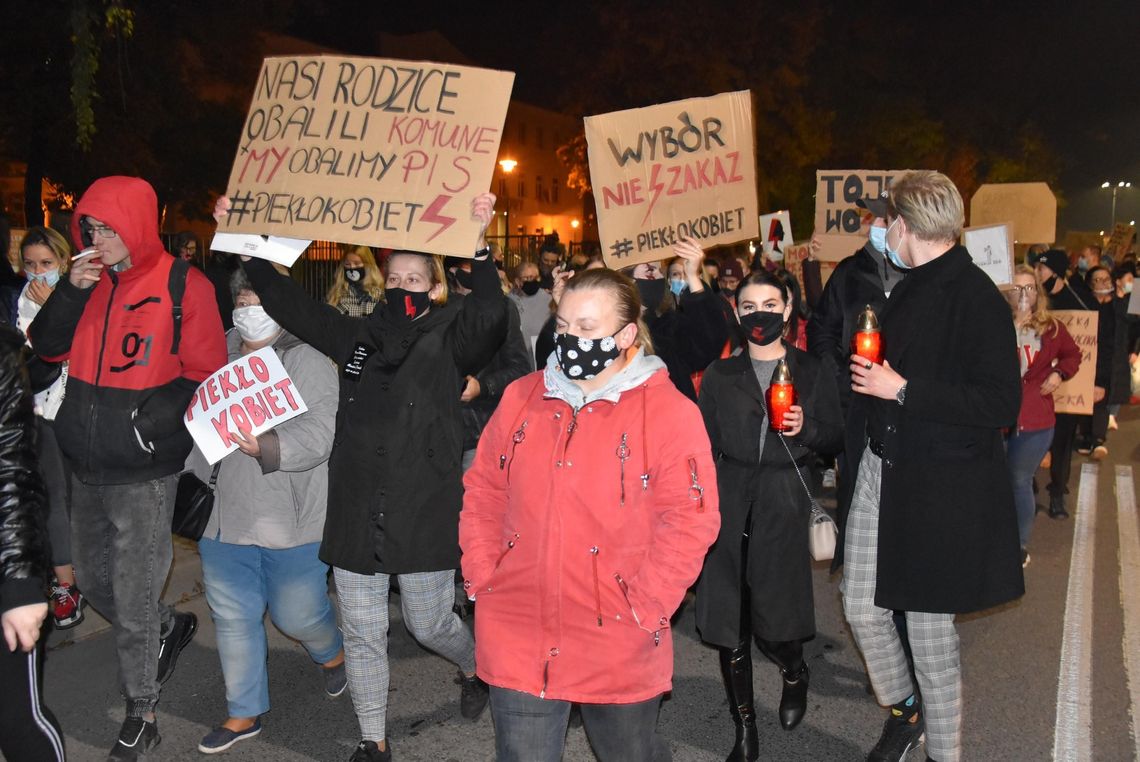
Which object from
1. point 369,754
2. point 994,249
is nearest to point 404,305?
point 369,754

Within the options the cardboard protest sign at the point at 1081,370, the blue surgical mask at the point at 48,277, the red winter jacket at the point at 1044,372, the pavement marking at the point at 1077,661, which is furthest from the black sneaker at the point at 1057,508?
the blue surgical mask at the point at 48,277

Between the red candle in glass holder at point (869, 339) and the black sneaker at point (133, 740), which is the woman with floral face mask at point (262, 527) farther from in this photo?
the red candle in glass holder at point (869, 339)

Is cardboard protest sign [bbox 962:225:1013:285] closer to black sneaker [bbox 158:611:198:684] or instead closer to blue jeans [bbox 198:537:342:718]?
blue jeans [bbox 198:537:342:718]

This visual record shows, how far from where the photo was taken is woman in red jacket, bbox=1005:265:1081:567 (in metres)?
7.30

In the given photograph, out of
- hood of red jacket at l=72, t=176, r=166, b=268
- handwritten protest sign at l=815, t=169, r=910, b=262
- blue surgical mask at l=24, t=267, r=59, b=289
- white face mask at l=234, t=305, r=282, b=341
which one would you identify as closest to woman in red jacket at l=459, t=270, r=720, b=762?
white face mask at l=234, t=305, r=282, b=341

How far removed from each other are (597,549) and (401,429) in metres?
1.41

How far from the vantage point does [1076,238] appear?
132 ft

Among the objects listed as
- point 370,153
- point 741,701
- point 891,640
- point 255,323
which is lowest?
point 741,701

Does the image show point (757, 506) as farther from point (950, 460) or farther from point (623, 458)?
point (623, 458)

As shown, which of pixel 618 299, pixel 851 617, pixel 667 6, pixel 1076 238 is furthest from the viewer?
pixel 1076 238

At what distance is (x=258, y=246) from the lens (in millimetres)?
4500

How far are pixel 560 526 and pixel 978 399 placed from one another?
167 cm

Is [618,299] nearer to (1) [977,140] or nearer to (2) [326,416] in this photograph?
(2) [326,416]

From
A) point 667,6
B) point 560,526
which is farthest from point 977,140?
→ point 560,526
